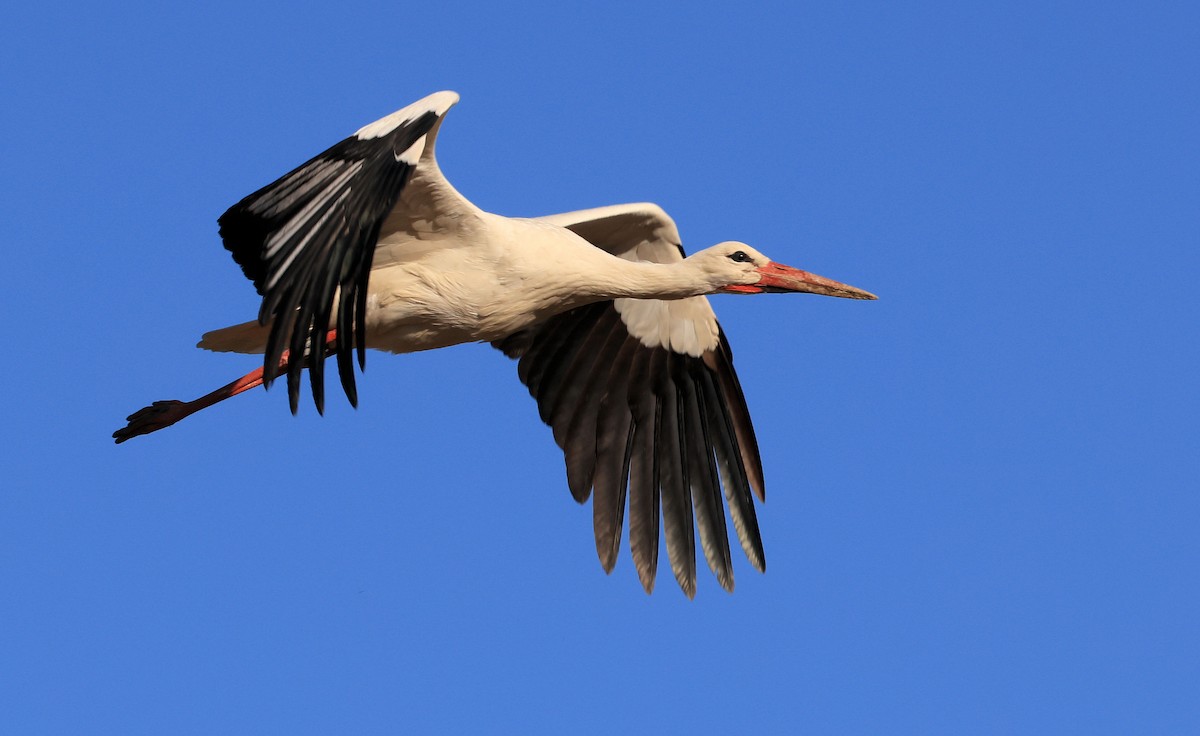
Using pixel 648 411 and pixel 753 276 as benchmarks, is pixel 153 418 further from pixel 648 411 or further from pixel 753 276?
pixel 753 276

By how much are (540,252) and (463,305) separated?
1.62 feet

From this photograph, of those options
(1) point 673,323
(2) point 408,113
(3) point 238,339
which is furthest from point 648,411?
(2) point 408,113

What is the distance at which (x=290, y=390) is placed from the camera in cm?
755

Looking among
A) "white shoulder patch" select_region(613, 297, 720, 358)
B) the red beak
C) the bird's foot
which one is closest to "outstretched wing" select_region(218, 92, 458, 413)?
the bird's foot

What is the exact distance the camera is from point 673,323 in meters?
11.3

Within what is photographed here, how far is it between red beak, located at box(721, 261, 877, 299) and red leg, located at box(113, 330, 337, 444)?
2619mm

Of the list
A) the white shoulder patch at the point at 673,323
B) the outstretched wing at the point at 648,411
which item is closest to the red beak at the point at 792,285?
the outstretched wing at the point at 648,411

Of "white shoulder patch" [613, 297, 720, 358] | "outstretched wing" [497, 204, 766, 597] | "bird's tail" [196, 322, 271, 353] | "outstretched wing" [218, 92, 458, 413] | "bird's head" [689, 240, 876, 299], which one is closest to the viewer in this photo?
"outstretched wing" [218, 92, 458, 413]

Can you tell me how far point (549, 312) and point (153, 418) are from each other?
2353 mm

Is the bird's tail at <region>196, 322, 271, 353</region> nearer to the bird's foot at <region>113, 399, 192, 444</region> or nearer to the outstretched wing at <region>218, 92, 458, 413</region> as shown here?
the bird's foot at <region>113, 399, 192, 444</region>

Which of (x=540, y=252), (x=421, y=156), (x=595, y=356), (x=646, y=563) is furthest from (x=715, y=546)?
(x=421, y=156)

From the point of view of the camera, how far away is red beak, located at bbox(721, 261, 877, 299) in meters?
9.93

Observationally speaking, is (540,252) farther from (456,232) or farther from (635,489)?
(635,489)

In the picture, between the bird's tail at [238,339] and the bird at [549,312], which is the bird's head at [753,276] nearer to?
the bird at [549,312]
